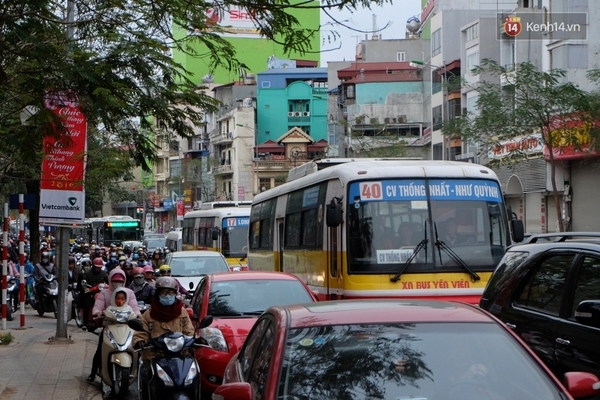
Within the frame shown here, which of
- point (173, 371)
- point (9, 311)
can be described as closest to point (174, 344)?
point (173, 371)

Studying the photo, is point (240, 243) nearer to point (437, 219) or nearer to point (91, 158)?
point (91, 158)

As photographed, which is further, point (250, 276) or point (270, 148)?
point (270, 148)

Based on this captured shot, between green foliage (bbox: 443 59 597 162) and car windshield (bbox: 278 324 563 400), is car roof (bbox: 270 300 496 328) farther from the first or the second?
green foliage (bbox: 443 59 597 162)

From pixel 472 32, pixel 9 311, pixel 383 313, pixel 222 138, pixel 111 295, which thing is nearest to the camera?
pixel 383 313

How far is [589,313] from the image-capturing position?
271 inches

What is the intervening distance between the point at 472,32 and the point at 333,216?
45.7 meters

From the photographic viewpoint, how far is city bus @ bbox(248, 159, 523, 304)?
46.1 feet

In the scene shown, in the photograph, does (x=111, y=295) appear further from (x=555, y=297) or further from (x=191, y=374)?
(x=555, y=297)

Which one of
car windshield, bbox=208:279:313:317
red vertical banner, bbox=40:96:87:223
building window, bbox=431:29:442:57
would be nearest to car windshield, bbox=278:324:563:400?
car windshield, bbox=208:279:313:317

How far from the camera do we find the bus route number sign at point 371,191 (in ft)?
48.0

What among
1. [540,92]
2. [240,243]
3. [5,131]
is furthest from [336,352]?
[540,92]

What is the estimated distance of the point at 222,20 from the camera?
10.4 m

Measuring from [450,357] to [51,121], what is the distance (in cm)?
659

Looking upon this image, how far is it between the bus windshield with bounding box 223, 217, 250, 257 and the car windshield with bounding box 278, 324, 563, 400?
27533mm
